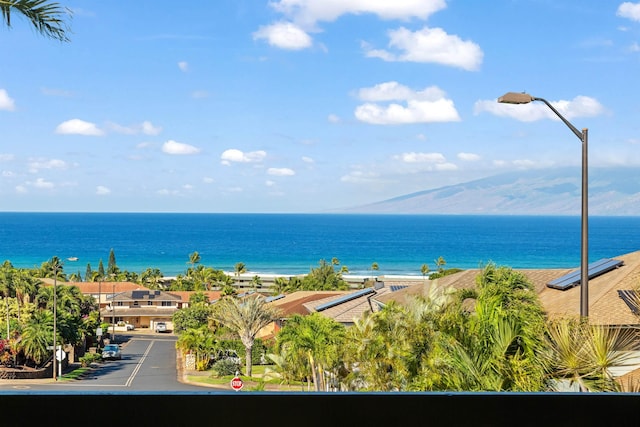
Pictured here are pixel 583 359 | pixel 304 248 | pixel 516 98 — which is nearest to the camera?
pixel 583 359

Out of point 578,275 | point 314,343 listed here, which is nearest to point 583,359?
point 578,275

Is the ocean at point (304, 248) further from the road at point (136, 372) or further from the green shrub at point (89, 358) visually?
the green shrub at point (89, 358)

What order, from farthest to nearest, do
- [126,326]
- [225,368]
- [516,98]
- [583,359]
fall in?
[126,326]
[225,368]
[516,98]
[583,359]

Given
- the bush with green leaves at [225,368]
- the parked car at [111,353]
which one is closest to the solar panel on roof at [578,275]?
the bush with green leaves at [225,368]

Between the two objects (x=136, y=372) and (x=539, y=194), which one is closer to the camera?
(x=136, y=372)

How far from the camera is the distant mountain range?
3440 inches

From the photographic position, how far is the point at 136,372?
28188 mm

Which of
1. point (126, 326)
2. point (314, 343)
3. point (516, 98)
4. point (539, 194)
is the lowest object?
point (126, 326)

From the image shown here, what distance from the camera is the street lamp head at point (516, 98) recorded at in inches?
255
